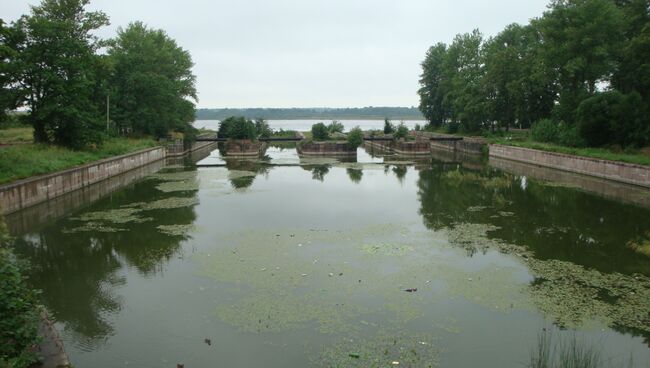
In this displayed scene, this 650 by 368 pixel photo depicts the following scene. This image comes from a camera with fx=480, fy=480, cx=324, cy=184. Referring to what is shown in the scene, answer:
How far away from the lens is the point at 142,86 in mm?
40812

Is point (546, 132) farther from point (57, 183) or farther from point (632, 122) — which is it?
point (57, 183)

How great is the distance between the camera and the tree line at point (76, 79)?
2589cm

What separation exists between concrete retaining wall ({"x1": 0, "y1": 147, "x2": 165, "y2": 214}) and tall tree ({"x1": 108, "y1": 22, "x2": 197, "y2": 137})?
29.9 feet

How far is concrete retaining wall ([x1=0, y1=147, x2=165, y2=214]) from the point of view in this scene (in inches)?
700

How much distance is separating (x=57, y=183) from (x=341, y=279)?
16630 millimetres

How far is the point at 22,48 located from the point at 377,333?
89.6 feet

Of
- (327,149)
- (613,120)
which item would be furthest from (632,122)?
(327,149)

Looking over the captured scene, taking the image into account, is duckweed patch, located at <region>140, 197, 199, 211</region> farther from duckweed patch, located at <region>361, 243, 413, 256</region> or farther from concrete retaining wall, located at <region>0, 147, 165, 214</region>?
duckweed patch, located at <region>361, 243, 413, 256</region>

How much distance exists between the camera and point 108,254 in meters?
13.0

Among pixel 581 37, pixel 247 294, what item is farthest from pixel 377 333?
pixel 581 37

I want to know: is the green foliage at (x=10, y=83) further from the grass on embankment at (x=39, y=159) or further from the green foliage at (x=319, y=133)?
the green foliage at (x=319, y=133)

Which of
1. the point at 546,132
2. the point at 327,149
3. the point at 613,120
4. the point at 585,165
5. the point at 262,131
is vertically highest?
the point at 613,120

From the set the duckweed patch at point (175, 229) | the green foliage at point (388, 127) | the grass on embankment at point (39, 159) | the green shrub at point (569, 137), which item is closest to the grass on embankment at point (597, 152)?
the green shrub at point (569, 137)

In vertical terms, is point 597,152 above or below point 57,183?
above
